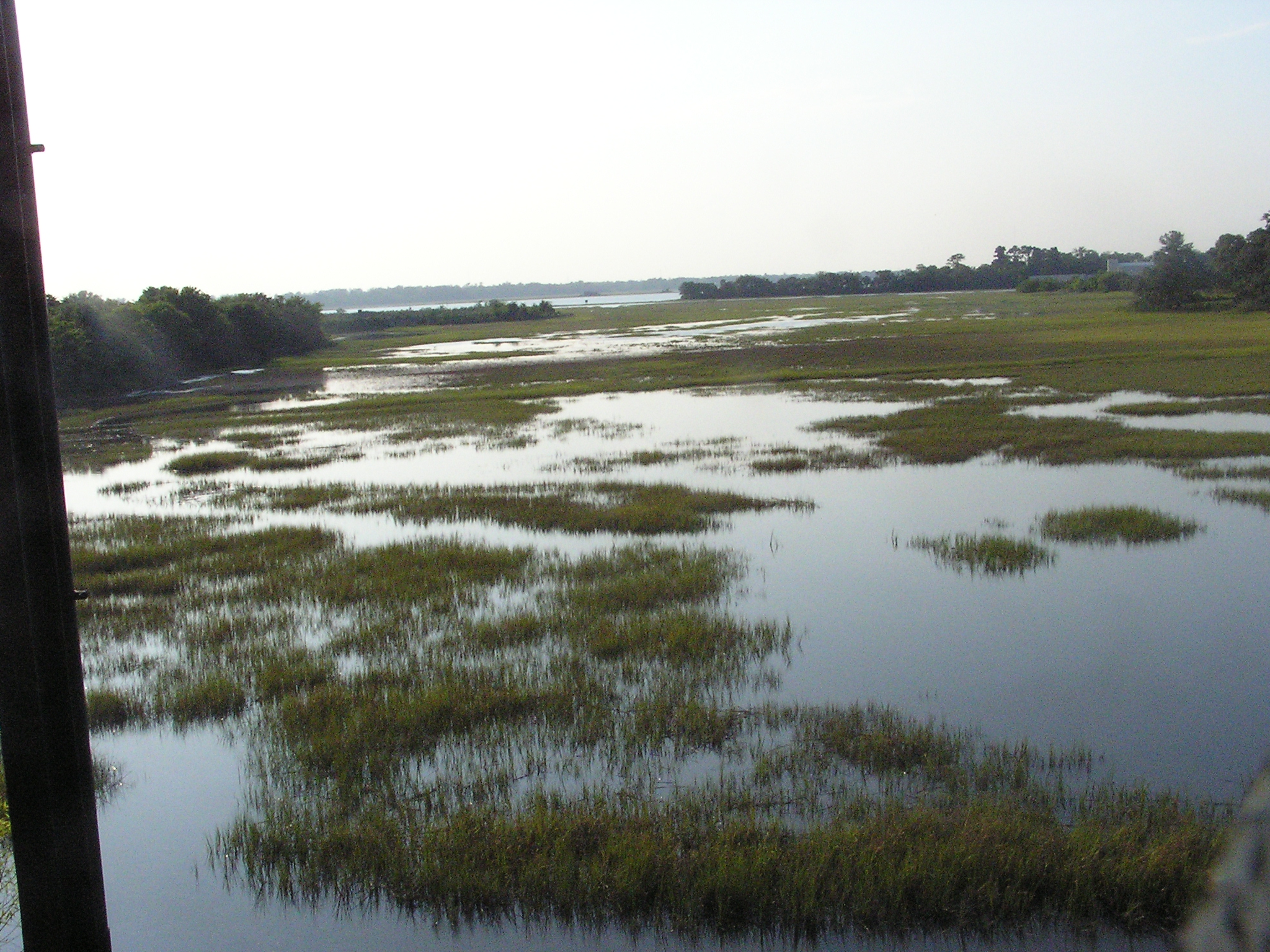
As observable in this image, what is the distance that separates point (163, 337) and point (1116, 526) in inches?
1815

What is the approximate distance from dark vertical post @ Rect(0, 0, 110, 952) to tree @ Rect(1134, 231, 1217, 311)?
220 feet

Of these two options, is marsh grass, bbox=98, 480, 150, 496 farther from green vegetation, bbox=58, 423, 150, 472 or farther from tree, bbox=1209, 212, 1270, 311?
tree, bbox=1209, 212, 1270, 311

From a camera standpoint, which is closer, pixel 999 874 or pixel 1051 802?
pixel 999 874

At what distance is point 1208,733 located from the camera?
7652 millimetres

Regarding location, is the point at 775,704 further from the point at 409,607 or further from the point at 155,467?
the point at 155,467

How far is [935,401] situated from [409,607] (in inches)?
794

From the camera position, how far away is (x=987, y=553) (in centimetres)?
1280

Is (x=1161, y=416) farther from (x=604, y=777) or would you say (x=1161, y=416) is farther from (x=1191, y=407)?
(x=604, y=777)

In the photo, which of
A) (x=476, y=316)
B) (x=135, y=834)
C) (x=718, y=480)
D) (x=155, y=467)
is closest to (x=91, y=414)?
(x=155, y=467)

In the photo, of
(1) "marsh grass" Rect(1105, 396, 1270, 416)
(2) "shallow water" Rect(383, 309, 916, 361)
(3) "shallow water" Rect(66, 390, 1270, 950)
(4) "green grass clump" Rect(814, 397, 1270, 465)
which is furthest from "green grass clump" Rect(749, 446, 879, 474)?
(2) "shallow water" Rect(383, 309, 916, 361)

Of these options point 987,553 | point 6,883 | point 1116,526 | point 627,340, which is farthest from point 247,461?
point 627,340

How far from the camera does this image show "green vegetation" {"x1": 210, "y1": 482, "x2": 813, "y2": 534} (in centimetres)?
1527

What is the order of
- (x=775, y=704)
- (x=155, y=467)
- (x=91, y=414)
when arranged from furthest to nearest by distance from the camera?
(x=91, y=414), (x=155, y=467), (x=775, y=704)

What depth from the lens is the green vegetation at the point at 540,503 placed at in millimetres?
15266
